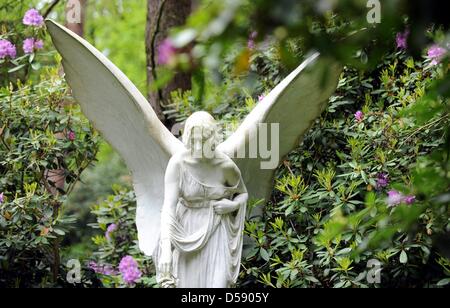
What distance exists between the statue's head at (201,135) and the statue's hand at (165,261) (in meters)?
0.69

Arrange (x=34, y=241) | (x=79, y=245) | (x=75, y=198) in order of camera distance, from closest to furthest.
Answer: (x=34, y=241) → (x=79, y=245) → (x=75, y=198)

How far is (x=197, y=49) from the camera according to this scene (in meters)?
3.98

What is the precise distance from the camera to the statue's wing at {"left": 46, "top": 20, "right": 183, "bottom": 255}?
823cm

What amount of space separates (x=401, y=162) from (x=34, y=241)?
128 inches

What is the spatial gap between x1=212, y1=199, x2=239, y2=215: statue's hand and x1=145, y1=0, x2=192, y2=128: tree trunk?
3.67 metres

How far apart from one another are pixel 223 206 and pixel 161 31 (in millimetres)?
4347

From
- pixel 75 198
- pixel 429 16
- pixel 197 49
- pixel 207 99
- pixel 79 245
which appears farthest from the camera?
pixel 75 198

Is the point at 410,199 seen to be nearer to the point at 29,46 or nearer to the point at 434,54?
the point at 434,54

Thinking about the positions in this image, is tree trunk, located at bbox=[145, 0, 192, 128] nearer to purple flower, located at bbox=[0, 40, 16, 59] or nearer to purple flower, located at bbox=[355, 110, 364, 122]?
purple flower, located at bbox=[0, 40, 16, 59]

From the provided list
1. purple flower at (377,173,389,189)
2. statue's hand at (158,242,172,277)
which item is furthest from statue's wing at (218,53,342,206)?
statue's hand at (158,242,172,277)

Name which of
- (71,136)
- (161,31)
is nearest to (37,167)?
(71,136)

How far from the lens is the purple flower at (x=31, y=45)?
10555 millimetres
